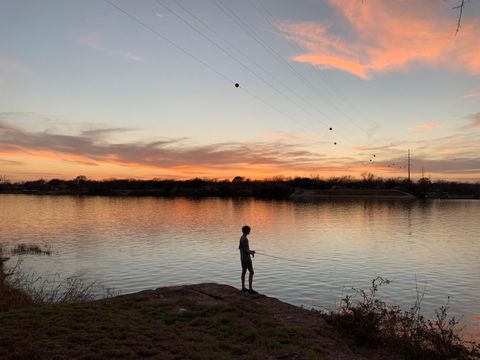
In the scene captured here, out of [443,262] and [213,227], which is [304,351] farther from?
[213,227]

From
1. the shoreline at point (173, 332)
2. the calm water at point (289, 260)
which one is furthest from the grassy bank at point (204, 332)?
the calm water at point (289, 260)

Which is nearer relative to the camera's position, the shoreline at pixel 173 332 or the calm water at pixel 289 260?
the shoreline at pixel 173 332

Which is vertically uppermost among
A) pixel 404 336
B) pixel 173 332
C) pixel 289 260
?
pixel 173 332

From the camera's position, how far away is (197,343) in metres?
10.6

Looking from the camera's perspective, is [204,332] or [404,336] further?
[404,336]

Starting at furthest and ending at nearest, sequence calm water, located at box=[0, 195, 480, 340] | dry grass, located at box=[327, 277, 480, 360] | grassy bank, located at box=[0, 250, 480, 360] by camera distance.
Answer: calm water, located at box=[0, 195, 480, 340]
dry grass, located at box=[327, 277, 480, 360]
grassy bank, located at box=[0, 250, 480, 360]

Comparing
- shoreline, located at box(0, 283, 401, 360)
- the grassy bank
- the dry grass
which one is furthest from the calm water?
shoreline, located at box(0, 283, 401, 360)

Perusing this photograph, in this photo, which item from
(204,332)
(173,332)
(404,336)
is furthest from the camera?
(404,336)

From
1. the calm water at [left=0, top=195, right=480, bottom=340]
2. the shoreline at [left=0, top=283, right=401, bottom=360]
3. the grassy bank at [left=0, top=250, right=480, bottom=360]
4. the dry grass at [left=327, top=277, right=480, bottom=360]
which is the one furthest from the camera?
the calm water at [left=0, top=195, right=480, bottom=340]

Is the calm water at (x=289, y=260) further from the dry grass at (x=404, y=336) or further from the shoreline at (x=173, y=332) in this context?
the shoreline at (x=173, y=332)

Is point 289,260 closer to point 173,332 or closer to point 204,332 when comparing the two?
point 204,332

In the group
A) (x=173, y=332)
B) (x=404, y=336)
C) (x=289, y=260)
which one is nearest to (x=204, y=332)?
(x=173, y=332)

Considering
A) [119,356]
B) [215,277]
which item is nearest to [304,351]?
[119,356]

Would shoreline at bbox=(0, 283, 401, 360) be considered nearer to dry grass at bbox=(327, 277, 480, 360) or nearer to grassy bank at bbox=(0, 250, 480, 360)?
grassy bank at bbox=(0, 250, 480, 360)
